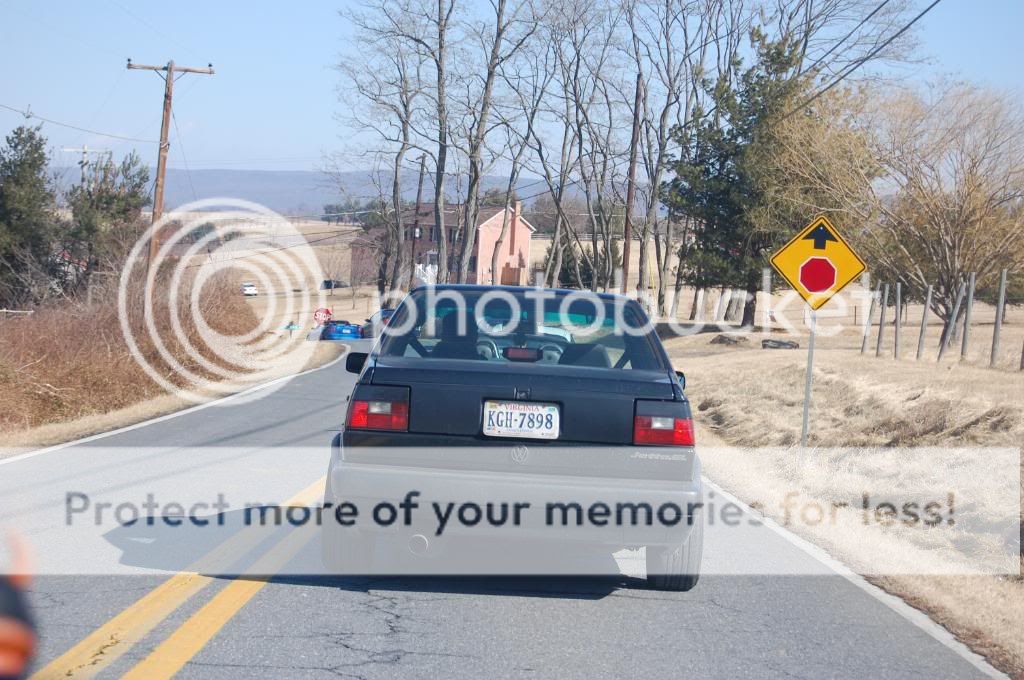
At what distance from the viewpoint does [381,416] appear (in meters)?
5.74

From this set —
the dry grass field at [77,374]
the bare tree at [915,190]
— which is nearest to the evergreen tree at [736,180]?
the bare tree at [915,190]

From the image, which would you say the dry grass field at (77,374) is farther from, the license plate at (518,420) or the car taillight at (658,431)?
the car taillight at (658,431)

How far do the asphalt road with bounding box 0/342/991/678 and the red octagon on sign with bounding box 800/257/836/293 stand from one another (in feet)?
21.1

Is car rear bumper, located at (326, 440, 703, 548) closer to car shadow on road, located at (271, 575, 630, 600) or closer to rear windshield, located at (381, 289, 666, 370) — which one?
car shadow on road, located at (271, 575, 630, 600)

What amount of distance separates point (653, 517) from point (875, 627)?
4.79ft

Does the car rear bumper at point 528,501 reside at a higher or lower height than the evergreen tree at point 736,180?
lower

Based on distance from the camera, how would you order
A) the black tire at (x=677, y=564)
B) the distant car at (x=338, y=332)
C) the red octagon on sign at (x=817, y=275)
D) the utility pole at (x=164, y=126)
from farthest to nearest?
the distant car at (x=338, y=332), the utility pole at (x=164, y=126), the red octagon on sign at (x=817, y=275), the black tire at (x=677, y=564)

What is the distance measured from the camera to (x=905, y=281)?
115 ft

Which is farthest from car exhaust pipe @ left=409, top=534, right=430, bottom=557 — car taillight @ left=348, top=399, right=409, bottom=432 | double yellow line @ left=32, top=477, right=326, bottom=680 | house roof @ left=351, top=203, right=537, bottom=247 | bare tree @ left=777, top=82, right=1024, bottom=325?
house roof @ left=351, top=203, right=537, bottom=247

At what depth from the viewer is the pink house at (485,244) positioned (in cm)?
9398

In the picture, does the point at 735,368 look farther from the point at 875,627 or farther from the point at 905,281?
the point at 875,627

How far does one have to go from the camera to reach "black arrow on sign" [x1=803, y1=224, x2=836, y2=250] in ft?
46.0

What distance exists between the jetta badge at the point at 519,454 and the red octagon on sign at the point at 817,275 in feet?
30.6

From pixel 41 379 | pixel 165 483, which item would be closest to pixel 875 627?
pixel 165 483
